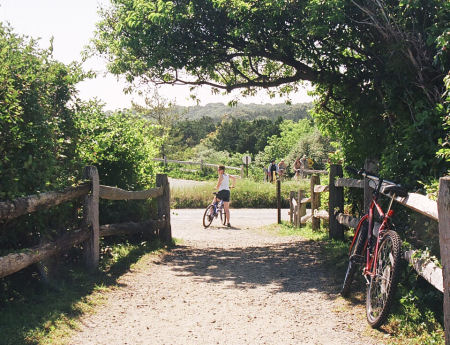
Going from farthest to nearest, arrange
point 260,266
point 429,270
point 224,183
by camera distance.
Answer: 1. point 224,183
2. point 260,266
3. point 429,270

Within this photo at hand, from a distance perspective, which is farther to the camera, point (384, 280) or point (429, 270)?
point (384, 280)

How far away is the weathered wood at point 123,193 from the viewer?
24.8 ft

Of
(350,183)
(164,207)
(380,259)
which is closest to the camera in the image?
(380,259)

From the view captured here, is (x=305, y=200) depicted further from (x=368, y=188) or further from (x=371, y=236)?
(x=371, y=236)

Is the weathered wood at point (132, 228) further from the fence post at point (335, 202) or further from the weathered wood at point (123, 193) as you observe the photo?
the fence post at point (335, 202)

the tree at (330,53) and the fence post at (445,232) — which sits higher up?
the tree at (330,53)

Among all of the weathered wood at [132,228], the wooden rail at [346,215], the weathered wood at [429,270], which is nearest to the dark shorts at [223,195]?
the wooden rail at [346,215]

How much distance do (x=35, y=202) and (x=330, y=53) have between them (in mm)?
6439

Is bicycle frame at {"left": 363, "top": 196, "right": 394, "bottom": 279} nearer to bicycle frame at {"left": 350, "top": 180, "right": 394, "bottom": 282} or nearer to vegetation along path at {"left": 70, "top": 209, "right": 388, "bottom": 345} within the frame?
bicycle frame at {"left": 350, "top": 180, "right": 394, "bottom": 282}

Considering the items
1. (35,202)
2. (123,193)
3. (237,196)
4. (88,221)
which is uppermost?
(35,202)

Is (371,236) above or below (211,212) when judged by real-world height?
above

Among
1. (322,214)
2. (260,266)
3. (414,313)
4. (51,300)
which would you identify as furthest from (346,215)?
(51,300)

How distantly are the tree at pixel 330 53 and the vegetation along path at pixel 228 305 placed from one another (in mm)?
1939

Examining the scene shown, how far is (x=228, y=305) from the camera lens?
235 inches
